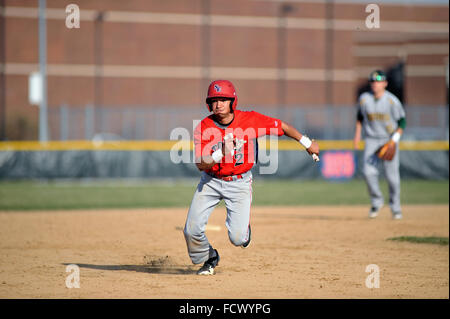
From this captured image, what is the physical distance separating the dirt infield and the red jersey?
1126 millimetres

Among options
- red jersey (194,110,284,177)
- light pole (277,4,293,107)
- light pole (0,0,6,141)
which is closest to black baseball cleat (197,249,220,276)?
red jersey (194,110,284,177)

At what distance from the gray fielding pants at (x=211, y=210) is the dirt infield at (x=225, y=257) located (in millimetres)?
339

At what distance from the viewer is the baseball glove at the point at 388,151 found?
11.2 meters

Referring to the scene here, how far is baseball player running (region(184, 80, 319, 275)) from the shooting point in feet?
21.3

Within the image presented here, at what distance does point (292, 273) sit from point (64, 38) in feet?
104

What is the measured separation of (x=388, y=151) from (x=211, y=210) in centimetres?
536

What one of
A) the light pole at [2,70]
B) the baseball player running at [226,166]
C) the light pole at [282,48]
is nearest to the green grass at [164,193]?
the baseball player running at [226,166]

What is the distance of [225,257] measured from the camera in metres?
8.05

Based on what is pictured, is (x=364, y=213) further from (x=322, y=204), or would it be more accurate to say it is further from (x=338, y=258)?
(x=338, y=258)

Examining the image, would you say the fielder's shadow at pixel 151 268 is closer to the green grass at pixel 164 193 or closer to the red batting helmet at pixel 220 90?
the red batting helmet at pixel 220 90

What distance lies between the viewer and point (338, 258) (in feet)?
26.2

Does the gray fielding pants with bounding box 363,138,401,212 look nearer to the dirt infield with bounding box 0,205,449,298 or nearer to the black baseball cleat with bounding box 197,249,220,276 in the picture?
the dirt infield with bounding box 0,205,449,298

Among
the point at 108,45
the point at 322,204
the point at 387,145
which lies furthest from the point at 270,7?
the point at 387,145

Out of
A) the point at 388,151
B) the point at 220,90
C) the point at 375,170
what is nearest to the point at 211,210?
the point at 220,90
